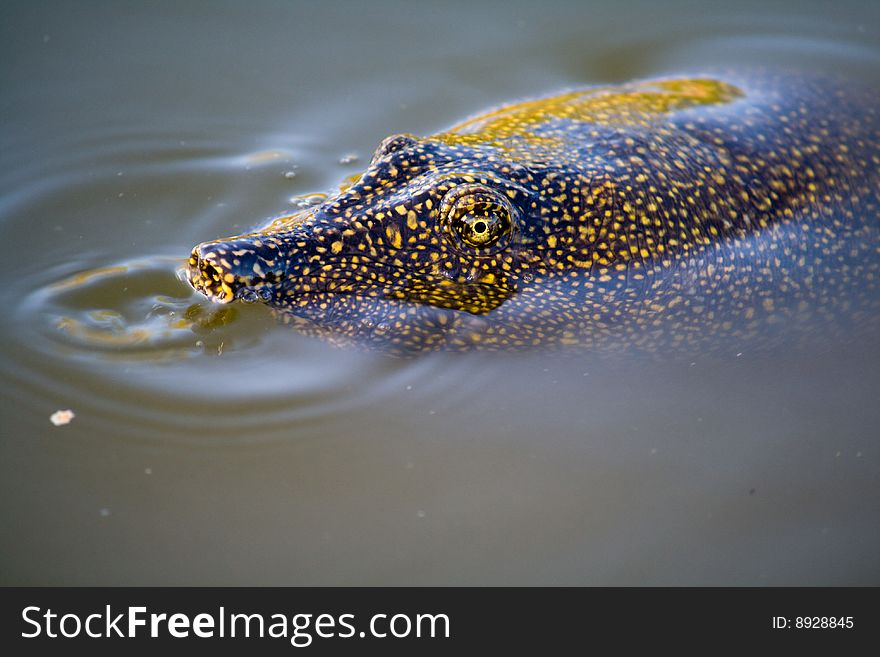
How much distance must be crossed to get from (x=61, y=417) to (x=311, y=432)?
150 centimetres

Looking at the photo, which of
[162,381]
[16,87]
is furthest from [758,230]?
[16,87]

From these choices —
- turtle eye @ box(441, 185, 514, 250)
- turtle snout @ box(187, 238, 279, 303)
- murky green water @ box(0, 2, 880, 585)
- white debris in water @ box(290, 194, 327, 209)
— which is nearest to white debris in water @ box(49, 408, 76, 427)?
murky green water @ box(0, 2, 880, 585)

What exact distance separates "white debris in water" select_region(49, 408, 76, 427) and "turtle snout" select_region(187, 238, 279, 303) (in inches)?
43.1

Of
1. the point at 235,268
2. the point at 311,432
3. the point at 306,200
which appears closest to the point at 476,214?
the point at 235,268

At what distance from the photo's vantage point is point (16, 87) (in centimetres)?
761

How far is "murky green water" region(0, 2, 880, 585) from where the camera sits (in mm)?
4922

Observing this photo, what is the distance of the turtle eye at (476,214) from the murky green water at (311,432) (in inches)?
35.3

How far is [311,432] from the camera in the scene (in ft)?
17.5

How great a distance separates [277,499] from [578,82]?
16.3 ft

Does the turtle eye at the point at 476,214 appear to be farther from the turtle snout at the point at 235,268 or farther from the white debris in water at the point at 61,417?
the white debris in water at the point at 61,417

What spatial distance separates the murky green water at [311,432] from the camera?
4.92 metres

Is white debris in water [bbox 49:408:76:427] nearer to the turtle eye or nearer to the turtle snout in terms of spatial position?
the turtle snout

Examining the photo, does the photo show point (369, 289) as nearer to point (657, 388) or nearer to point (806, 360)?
point (657, 388)

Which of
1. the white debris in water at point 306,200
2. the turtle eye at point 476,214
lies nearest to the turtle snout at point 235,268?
the turtle eye at point 476,214
